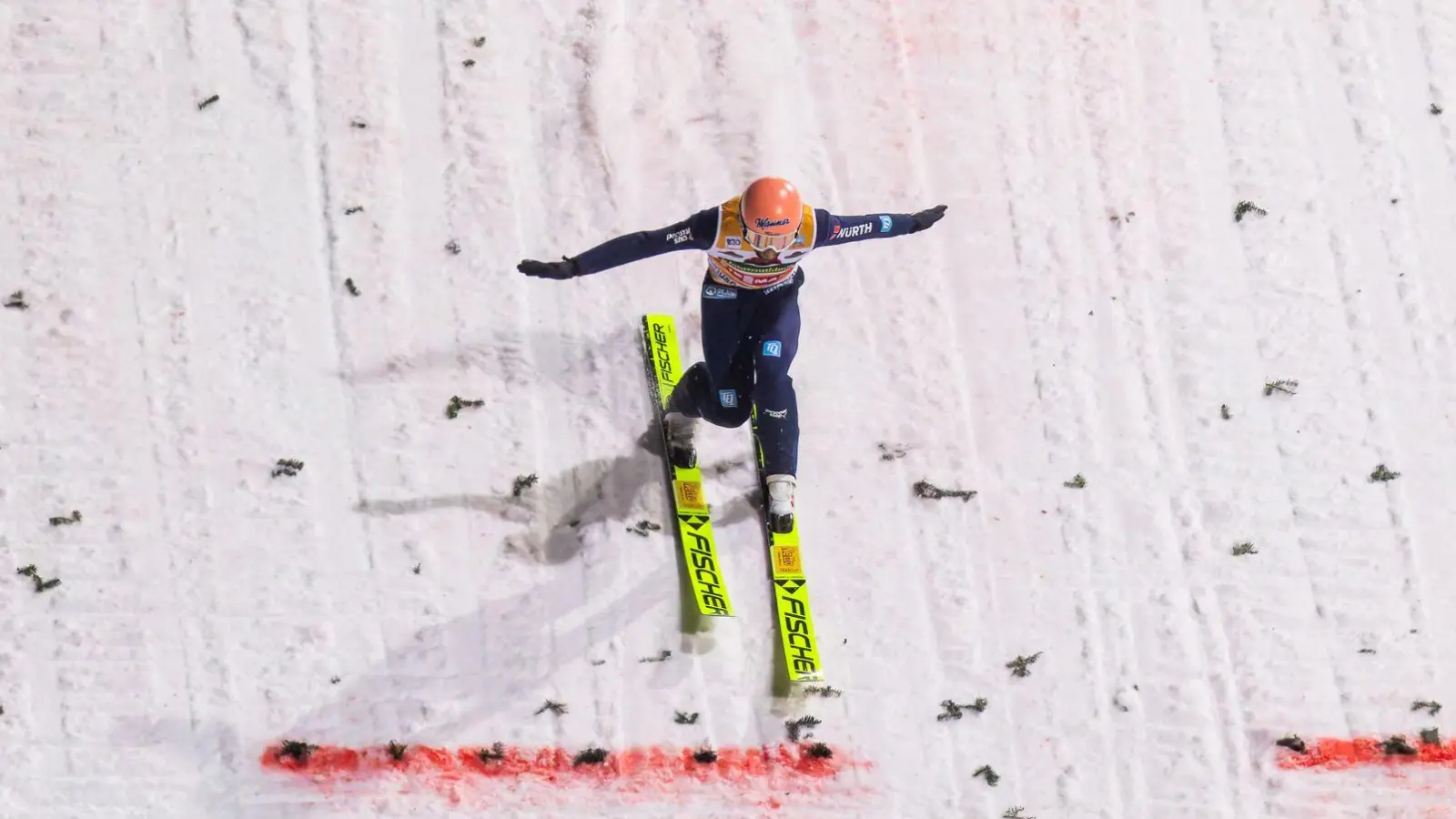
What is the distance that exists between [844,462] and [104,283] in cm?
406

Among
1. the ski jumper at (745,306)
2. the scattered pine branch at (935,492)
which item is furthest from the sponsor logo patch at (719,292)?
the scattered pine branch at (935,492)

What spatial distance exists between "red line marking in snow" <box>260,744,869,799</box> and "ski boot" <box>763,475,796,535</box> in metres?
1.11

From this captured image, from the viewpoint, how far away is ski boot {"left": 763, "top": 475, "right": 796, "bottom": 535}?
5.93 meters

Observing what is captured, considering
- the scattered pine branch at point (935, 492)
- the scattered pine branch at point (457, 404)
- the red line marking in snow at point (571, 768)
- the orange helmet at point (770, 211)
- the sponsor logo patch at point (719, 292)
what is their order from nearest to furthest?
1. the orange helmet at point (770, 211)
2. the sponsor logo patch at point (719, 292)
3. the red line marking in snow at point (571, 768)
4. the scattered pine branch at point (457, 404)
5. the scattered pine branch at point (935, 492)

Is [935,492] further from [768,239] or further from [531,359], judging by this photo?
[531,359]

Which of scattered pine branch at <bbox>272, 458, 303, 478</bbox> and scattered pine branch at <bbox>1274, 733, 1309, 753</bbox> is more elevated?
scattered pine branch at <bbox>272, 458, 303, 478</bbox>

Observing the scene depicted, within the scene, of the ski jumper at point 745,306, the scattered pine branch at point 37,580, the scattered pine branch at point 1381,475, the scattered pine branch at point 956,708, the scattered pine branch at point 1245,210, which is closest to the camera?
the ski jumper at point 745,306

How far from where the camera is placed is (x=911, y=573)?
6.36 metres

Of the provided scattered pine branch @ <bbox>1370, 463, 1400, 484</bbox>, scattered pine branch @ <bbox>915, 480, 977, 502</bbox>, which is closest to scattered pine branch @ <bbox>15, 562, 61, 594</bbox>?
scattered pine branch @ <bbox>915, 480, 977, 502</bbox>

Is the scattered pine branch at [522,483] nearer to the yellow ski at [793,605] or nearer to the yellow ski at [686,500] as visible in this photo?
A: the yellow ski at [686,500]

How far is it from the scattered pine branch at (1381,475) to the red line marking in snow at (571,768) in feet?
10.8

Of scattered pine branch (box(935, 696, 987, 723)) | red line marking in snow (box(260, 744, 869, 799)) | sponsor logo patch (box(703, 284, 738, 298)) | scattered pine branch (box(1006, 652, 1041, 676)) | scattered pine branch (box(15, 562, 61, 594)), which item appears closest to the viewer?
sponsor logo patch (box(703, 284, 738, 298))

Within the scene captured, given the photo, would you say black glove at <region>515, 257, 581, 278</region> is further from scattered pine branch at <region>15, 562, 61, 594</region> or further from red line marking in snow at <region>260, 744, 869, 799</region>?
scattered pine branch at <region>15, 562, 61, 594</region>

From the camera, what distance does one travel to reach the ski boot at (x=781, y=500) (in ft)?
19.5
